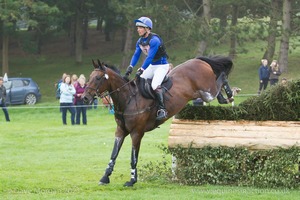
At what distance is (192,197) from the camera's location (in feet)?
37.8

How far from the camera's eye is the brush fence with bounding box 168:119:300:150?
12.8 meters

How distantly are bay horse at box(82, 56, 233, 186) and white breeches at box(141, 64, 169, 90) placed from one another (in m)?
0.34

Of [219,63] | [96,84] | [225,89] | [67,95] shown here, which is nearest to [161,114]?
[96,84]

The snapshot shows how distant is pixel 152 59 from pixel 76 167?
13.3 ft

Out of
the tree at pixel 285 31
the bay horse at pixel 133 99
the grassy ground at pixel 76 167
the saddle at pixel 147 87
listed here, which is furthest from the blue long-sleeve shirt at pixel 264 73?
the saddle at pixel 147 87

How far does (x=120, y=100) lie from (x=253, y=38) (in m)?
29.1

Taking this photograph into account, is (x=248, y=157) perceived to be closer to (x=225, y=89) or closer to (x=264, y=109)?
(x=264, y=109)

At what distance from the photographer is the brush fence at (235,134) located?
1279cm

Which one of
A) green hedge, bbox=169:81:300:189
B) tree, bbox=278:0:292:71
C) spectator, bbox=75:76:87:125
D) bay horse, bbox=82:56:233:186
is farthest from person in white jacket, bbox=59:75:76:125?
tree, bbox=278:0:292:71

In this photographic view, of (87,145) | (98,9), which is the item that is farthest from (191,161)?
(98,9)

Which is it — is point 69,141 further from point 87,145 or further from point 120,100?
point 120,100

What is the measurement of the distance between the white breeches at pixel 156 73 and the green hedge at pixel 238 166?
4.45ft

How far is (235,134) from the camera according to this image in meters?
13.2

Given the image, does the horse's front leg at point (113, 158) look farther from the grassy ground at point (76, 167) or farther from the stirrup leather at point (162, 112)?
the stirrup leather at point (162, 112)
